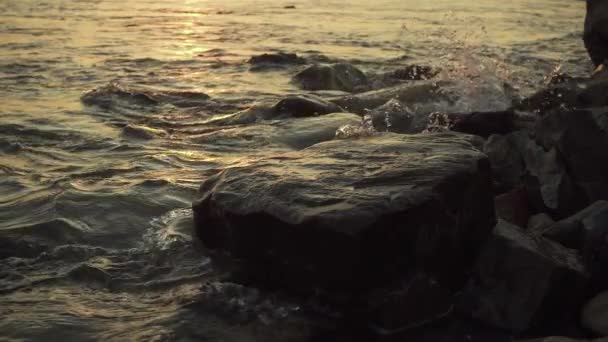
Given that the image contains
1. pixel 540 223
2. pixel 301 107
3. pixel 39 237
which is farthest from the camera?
pixel 301 107

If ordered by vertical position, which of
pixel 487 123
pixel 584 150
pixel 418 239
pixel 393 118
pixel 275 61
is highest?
pixel 584 150

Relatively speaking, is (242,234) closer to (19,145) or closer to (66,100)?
(19,145)

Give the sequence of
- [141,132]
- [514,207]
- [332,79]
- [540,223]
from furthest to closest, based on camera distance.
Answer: [332,79], [141,132], [514,207], [540,223]

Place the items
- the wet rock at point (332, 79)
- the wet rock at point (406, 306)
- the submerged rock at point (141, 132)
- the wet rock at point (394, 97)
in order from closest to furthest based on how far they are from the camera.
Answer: the wet rock at point (406, 306), the submerged rock at point (141, 132), the wet rock at point (394, 97), the wet rock at point (332, 79)

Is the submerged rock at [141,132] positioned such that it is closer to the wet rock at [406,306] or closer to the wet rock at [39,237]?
the wet rock at [39,237]

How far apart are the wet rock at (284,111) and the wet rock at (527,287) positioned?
4.86 metres

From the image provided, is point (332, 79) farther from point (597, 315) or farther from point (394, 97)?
point (597, 315)

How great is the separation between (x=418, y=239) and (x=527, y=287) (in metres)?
0.66

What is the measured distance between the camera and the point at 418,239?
359 centimetres

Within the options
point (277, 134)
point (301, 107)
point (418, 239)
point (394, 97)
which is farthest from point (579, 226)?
point (394, 97)

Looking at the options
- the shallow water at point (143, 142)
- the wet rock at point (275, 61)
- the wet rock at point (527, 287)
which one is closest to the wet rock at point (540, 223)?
the wet rock at point (527, 287)

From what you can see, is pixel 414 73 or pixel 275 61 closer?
pixel 414 73

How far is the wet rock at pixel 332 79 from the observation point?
37.1 ft

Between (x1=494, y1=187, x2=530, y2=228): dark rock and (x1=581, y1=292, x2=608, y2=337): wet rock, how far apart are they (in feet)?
3.80
